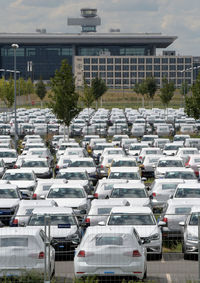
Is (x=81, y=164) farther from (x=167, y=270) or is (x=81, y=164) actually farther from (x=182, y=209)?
(x=167, y=270)

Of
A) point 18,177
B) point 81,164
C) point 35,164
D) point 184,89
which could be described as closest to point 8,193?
point 18,177

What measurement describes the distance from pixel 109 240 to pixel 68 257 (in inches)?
167

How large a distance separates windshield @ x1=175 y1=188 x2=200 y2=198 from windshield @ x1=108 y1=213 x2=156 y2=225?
6.19m

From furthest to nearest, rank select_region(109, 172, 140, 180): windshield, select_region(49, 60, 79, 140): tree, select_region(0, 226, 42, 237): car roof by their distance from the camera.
→ select_region(49, 60, 79, 140): tree
select_region(109, 172, 140, 180): windshield
select_region(0, 226, 42, 237): car roof

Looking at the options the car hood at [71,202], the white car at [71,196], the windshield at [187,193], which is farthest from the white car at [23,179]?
the windshield at [187,193]

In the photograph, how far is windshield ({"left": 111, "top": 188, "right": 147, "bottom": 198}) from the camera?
2675 centimetres

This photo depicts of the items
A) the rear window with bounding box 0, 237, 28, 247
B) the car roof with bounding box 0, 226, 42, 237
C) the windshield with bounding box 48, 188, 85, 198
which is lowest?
the windshield with bounding box 48, 188, 85, 198

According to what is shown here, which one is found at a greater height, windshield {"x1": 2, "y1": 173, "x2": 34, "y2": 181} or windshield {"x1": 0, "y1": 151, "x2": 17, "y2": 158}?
windshield {"x1": 2, "y1": 173, "x2": 34, "y2": 181}

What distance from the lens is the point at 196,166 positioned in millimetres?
40062

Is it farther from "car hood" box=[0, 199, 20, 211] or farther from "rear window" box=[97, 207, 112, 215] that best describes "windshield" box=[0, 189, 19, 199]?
"rear window" box=[97, 207, 112, 215]

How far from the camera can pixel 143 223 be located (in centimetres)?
2005

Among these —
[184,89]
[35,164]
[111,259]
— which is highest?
[184,89]

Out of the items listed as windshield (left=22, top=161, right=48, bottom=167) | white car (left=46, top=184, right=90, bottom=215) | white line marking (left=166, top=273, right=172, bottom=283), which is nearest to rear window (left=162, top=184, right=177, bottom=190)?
white car (left=46, top=184, right=90, bottom=215)

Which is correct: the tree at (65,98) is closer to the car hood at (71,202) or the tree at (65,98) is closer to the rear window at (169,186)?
the rear window at (169,186)
